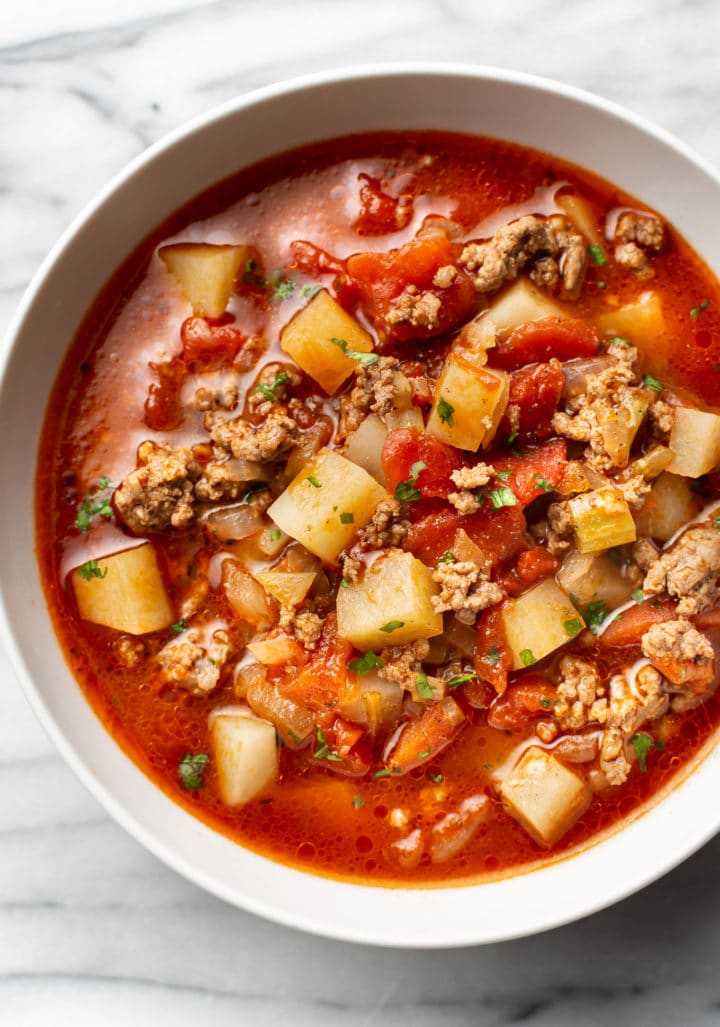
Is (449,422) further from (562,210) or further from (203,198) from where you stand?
(203,198)

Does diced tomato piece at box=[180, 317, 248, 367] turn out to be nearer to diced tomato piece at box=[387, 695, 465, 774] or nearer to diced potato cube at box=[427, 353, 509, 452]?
diced potato cube at box=[427, 353, 509, 452]

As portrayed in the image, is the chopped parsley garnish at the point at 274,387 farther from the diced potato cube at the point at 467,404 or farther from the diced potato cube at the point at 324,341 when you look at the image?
the diced potato cube at the point at 467,404

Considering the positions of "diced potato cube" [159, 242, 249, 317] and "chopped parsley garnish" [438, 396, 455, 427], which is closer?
"chopped parsley garnish" [438, 396, 455, 427]

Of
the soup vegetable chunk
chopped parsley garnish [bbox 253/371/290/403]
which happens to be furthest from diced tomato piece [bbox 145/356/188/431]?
chopped parsley garnish [bbox 253/371/290/403]

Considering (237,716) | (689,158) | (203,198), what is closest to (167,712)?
(237,716)

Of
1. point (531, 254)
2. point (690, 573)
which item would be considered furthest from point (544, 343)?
point (690, 573)

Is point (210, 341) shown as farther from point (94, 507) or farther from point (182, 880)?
point (182, 880)

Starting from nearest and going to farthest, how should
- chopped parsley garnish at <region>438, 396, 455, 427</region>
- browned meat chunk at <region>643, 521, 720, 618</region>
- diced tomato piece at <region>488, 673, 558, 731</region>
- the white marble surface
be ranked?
chopped parsley garnish at <region>438, 396, 455, 427</region> → browned meat chunk at <region>643, 521, 720, 618</region> → diced tomato piece at <region>488, 673, 558, 731</region> → the white marble surface

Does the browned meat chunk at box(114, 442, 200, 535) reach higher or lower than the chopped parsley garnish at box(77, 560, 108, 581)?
higher
